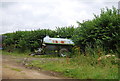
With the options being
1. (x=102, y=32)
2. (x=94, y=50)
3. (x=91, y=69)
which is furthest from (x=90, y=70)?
(x=102, y=32)

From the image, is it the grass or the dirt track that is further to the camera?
the grass

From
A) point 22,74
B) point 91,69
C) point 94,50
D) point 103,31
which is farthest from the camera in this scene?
point 103,31

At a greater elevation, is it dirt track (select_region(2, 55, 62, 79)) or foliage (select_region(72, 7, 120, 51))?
foliage (select_region(72, 7, 120, 51))

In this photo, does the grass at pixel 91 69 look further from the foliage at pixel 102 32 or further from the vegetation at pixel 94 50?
the foliage at pixel 102 32

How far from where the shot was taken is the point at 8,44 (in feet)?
78.9

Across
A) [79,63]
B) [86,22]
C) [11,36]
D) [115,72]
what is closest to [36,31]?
[11,36]

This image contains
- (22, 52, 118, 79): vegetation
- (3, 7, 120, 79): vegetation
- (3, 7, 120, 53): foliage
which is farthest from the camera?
(3, 7, 120, 53): foliage

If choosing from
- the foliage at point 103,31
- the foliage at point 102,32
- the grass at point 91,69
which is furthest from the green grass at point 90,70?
the foliage at point 103,31

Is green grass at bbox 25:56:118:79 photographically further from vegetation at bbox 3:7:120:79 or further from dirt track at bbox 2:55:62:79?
dirt track at bbox 2:55:62:79

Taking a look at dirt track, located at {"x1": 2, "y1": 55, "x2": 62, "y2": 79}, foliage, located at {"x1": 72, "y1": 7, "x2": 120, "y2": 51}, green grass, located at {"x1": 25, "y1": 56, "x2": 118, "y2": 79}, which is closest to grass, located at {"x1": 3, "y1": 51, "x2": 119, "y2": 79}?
green grass, located at {"x1": 25, "y1": 56, "x2": 118, "y2": 79}

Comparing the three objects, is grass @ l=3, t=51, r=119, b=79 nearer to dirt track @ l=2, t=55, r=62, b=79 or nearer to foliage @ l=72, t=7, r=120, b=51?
dirt track @ l=2, t=55, r=62, b=79

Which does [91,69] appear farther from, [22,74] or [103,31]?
[103,31]

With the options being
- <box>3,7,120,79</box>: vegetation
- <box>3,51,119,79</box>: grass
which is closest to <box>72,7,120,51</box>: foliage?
<box>3,7,120,79</box>: vegetation

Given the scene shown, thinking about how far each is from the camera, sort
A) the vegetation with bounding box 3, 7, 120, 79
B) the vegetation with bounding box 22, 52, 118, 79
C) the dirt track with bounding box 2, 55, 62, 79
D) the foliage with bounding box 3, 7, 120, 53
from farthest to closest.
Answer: the foliage with bounding box 3, 7, 120, 53
the vegetation with bounding box 3, 7, 120, 79
the vegetation with bounding box 22, 52, 118, 79
the dirt track with bounding box 2, 55, 62, 79
